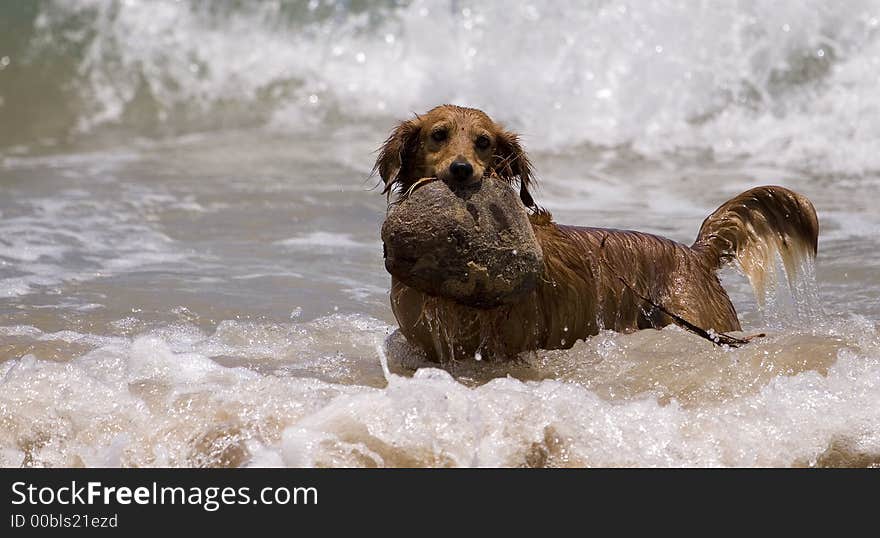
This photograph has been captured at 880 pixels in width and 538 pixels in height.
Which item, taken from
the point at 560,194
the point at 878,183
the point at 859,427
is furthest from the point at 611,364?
the point at 878,183

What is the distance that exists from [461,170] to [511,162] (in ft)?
1.56

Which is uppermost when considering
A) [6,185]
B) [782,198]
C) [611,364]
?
[782,198]

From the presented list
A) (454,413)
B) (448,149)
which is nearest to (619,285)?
(448,149)

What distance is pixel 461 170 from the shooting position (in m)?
4.66

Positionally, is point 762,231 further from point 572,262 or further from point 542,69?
point 542,69

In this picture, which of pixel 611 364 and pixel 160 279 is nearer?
pixel 611 364

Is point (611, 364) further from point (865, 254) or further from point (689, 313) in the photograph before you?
point (865, 254)

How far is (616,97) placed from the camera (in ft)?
45.3

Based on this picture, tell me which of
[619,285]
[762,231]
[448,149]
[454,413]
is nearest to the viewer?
[454,413]

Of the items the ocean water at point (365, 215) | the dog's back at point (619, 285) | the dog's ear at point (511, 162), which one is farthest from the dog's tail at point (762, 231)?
the dog's ear at point (511, 162)

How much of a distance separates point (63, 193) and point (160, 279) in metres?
3.79

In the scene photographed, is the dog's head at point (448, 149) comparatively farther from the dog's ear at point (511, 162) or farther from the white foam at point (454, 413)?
the white foam at point (454, 413)

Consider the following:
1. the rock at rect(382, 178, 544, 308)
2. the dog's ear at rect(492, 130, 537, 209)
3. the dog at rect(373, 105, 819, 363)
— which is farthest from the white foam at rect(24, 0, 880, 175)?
the rock at rect(382, 178, 544, 308)

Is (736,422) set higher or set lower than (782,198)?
lower
